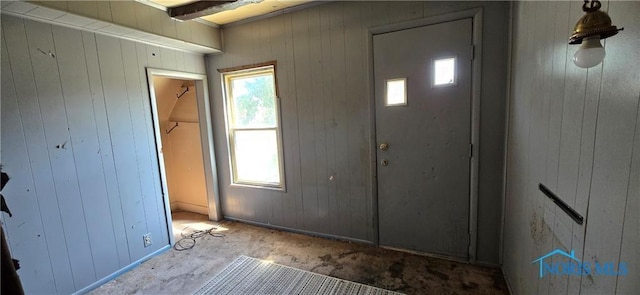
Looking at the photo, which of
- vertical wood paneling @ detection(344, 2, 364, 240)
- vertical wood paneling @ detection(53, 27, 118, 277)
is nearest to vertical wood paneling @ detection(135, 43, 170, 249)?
vertical wood paneling @ detection(53, 27, 118, 277)

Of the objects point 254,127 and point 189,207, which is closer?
point 254,127

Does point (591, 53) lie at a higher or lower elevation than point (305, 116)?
higher

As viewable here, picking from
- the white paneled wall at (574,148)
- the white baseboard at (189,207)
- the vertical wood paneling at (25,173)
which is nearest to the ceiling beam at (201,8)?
the vertical wood paneling at (25,173)

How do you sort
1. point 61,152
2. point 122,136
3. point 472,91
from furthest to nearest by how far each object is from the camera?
point 122,136 < point 472,91 < point 61,152

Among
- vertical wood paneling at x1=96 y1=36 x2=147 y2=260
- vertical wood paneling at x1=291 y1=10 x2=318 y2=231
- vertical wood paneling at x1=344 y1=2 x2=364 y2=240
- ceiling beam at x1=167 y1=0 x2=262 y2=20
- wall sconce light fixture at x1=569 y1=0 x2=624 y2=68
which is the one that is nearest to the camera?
wall sconce light fixture at x1=569 y1=0 x2=624 y2=68

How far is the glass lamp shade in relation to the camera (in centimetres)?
72

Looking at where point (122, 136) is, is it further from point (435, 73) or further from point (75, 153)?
point (435, 73)

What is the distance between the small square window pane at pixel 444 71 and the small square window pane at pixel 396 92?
25 cm

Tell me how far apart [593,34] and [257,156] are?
2991 millimetres

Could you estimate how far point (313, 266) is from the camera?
2.38m

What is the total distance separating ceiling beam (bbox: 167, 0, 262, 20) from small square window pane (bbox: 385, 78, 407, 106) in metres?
1.34

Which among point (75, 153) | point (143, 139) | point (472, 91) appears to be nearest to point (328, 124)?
point (472, 91)

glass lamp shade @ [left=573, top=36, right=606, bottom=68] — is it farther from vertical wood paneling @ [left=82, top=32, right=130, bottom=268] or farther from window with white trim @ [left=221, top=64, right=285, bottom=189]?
vertical wood paneling @ [left=82, top=32, right=130, bottom=268]

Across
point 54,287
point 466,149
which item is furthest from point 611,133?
point 54,287
